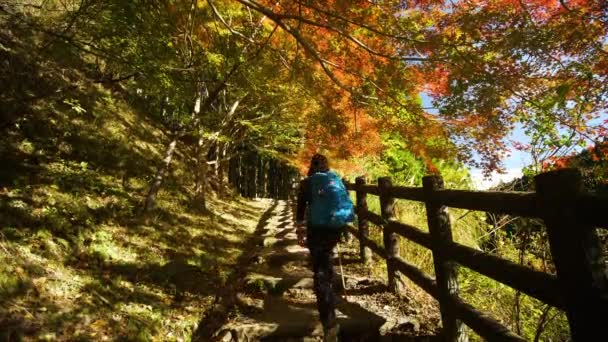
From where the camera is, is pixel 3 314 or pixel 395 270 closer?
pixel 3 314

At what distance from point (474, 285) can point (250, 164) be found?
31.3 m

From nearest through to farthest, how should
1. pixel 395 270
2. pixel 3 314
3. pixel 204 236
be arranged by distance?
pixel 3 314 → pixel 395 270 → pixel 204 236

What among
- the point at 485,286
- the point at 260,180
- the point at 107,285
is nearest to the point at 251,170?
the point at 260,180

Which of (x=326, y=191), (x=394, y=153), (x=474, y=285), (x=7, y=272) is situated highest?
(x=394, y=153)

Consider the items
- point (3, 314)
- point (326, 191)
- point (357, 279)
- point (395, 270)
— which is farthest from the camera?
point (357, 279)

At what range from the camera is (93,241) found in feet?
22.3

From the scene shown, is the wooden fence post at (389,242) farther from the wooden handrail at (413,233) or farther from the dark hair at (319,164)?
the dark hair at (319,164)

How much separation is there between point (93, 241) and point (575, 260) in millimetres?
7102

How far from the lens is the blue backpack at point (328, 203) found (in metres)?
4.30

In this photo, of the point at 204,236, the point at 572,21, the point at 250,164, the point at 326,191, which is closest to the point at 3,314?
the point at 326,191

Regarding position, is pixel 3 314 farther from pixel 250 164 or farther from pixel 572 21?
pixel 250 164

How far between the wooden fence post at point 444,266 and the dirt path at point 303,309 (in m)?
0.49

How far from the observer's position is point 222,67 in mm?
9477

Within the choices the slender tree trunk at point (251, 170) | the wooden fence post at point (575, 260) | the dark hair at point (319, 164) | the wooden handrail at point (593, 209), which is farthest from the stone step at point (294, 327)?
the slender tree trunk at point (251, 170)
